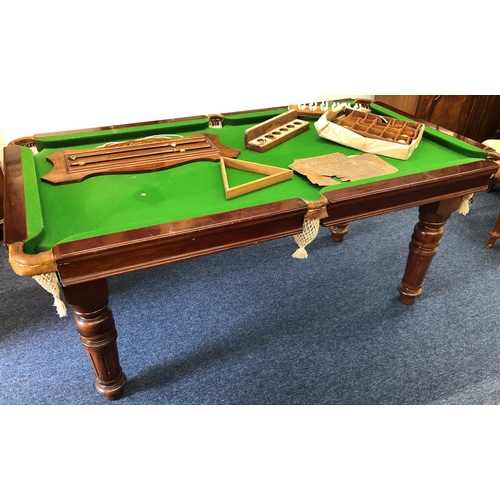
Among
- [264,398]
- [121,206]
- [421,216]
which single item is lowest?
[264,398]

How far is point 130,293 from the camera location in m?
2.32

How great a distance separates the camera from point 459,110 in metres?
3.42

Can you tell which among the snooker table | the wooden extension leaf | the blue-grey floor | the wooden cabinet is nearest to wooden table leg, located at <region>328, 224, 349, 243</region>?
the blue-grey floor

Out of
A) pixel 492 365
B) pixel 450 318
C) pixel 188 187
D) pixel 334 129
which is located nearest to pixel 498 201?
pixel 450 318

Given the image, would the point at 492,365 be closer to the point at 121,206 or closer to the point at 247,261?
the point at 247,261

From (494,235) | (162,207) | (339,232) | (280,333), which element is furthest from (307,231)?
(494,235)

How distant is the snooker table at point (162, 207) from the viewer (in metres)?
1.25

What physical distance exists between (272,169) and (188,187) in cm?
35

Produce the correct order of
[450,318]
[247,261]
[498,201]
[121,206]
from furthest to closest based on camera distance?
[498,201] < [247,261] < [450,318] < [121,206]

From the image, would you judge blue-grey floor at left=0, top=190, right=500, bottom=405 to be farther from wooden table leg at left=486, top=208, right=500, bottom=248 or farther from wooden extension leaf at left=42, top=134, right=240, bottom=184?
wooden extension leaf at left=42, top=134, right=240, bottom=184

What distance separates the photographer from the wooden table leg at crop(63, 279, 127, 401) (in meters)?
1.34

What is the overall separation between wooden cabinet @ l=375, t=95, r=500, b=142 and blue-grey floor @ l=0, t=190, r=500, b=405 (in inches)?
50.3

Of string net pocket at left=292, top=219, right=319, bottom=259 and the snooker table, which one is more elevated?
the snooker table

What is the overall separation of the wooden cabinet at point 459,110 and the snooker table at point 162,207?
145 cm
